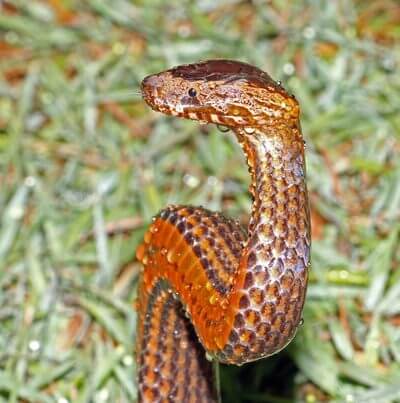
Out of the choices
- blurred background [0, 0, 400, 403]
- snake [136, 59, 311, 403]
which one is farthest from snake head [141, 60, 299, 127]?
blurred background [0, 0, 400, 403]

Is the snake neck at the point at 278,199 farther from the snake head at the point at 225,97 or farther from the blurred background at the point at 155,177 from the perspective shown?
the blurred background at the point at 155,177

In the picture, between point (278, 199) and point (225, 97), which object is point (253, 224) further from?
point (225, 97)

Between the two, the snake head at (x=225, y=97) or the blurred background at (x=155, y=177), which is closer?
the snake head at (x=225, y=97)

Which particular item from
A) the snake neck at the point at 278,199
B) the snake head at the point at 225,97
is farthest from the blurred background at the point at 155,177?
Answer: the snake head at the point at 225,97

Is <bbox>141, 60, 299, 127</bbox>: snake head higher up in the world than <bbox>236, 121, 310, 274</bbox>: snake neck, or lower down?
higher up

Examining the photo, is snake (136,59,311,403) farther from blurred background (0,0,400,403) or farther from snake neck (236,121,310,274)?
blurred background (0,0,400,403)

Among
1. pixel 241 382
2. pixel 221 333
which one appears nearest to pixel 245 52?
pixel 241 382

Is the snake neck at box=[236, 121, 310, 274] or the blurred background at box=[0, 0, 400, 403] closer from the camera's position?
the snake neck at box=[236, 121, 310, 274]
